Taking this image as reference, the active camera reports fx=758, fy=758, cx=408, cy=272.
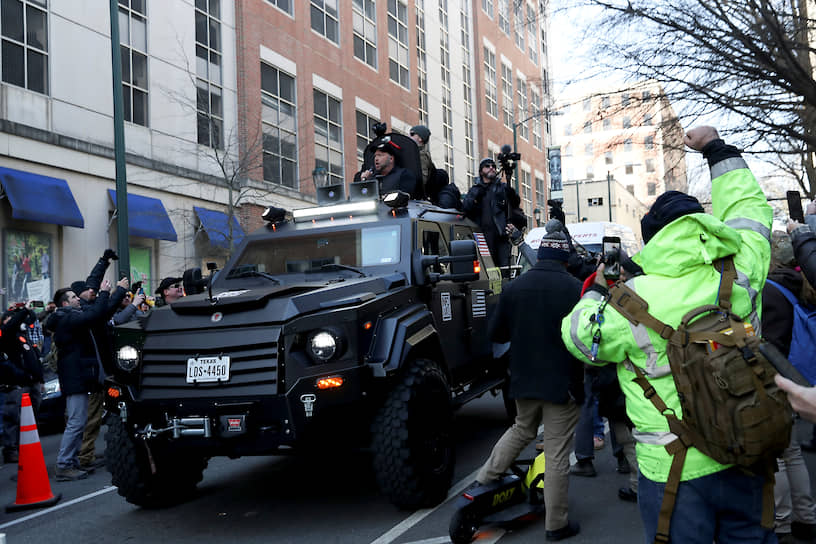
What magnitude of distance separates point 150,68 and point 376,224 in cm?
1384

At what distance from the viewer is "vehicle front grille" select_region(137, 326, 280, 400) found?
4820 mm

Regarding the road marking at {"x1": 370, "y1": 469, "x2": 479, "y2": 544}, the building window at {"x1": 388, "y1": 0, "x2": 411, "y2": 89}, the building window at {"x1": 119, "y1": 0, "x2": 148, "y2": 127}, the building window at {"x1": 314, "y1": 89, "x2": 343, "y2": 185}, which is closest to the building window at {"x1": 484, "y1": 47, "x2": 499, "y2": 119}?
the building window at {"x1": 388, "y1": 0, "x2": 411, "y2": 89}

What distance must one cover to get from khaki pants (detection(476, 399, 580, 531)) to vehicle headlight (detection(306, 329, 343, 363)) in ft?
4.04

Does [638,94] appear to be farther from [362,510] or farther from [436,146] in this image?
[436,146]

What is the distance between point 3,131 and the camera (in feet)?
46.6

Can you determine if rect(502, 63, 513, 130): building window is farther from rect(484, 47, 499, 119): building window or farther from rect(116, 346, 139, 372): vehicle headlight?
rect(116, 346, 139, 372): vehicle headlight

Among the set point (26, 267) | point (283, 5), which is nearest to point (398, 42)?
point (283, 5)

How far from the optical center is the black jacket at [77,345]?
24.7ft

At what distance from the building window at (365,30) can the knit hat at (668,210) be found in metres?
26.7

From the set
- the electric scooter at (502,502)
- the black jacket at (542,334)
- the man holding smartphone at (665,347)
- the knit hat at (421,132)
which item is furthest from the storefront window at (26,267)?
the man holding smartphone at (665,347)

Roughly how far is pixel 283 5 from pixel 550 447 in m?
22.1

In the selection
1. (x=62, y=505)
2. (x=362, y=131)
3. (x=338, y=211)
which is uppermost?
(x=362, y=131)

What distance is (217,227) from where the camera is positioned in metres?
20.0

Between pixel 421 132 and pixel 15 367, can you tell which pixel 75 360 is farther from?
pixel 421 132
